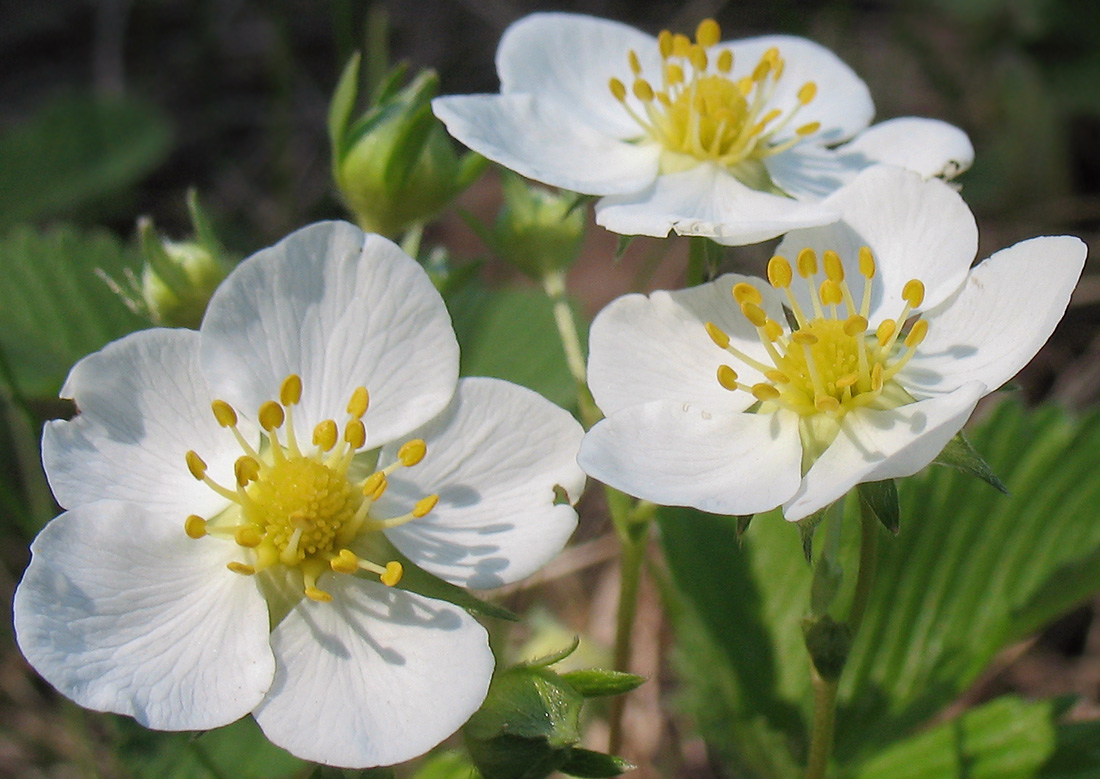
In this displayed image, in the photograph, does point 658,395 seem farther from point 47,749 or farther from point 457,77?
point 457,77

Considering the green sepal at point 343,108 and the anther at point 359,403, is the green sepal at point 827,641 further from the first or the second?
the green sepal at point 343,108

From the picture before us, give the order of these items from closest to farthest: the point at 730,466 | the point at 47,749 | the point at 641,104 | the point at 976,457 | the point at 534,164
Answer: the point at 976,457, the point at 730,466, the point at 534,164, the point at 641,104, the point at 47,749

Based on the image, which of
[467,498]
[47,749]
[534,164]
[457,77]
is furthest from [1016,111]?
[47,749]

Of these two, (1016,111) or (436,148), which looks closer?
(436,148)

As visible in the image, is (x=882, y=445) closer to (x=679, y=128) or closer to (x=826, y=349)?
(x=826, y=349)

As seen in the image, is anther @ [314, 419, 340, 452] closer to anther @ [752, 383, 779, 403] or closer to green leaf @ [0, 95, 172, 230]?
anther @ [752, 383, 779, 403]

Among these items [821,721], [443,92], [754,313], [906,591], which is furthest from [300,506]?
[443,92]
